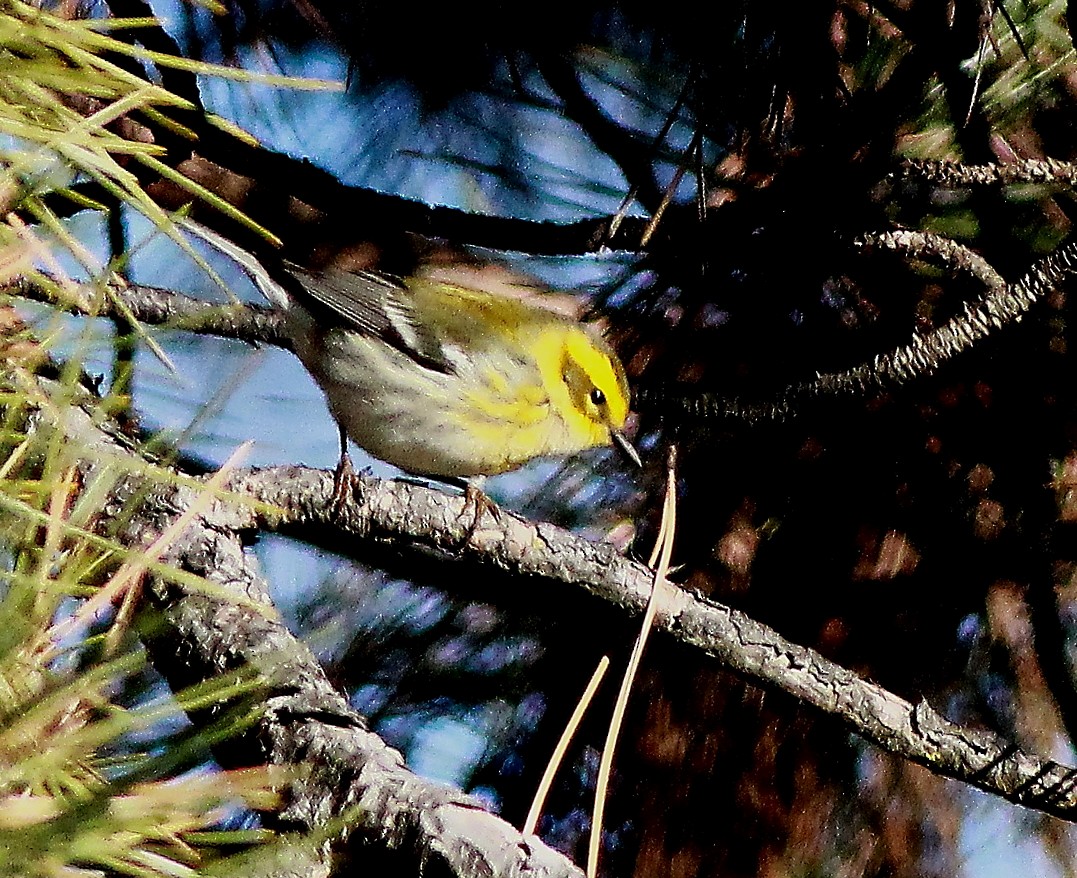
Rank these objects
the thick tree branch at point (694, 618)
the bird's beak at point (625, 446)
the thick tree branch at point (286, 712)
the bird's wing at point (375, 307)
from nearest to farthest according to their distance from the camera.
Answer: the thick tree branch at point (286, 712)
the thick tree branch at point (694, 618)
the bird's beak at point (625, 446)
the bird's wing at point (375, 307)

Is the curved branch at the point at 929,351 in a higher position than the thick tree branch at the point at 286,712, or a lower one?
higher

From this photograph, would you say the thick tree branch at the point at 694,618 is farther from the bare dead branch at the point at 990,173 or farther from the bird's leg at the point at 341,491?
the bare dead branch at the point at 990,173

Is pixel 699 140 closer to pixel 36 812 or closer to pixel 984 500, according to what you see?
pixel 984 500

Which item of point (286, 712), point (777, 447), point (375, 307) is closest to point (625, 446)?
point (777, 447)

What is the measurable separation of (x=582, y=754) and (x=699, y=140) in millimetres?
612

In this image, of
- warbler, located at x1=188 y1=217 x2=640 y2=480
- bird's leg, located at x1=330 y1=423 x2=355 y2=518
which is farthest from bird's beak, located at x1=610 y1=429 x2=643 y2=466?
bird's leg, located at x1=330 y1=423 x2=355 y2=518

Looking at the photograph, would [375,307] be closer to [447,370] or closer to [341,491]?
[447,370]

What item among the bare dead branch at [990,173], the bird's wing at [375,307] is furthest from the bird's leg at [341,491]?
the bare dead branch at [990,173]

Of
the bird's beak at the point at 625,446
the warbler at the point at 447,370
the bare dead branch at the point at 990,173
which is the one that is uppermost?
the bare dead branch at the point at 990,173

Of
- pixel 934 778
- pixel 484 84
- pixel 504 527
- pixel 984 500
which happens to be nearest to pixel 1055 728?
pixel 934 778

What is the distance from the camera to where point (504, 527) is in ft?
3.22

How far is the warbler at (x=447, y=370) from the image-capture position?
50.0 inches

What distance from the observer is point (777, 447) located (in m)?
1.11

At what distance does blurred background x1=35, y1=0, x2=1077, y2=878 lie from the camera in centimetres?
106
